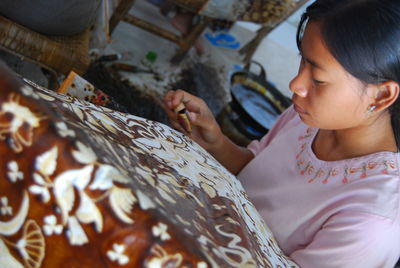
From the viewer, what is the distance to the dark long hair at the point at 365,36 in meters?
0.92

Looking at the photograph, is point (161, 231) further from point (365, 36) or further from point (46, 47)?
point (46, 47)

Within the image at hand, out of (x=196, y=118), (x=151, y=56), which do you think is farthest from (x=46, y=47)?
(x=151, y=56)

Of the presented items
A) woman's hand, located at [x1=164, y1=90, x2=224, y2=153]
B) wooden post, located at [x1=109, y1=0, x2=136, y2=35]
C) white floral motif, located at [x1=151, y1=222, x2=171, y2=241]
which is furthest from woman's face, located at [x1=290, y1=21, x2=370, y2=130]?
wooden post, located at [x1=109, y1=0, x2=136, y2=35]

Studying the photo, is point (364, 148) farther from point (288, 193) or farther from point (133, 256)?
point (133, 256)

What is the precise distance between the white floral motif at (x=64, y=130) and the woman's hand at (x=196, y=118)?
0.83 meters

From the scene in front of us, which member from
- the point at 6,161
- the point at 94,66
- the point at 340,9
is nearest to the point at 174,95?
the point at 340,9

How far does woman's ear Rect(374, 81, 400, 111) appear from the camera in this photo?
99 cm

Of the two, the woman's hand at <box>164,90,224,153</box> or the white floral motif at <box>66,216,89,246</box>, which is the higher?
the white floral motif at <box>66,216,89,246</box>

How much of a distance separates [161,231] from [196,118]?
0.89 meters

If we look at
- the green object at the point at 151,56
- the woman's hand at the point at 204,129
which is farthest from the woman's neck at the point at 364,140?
the green object at the point at 151,56

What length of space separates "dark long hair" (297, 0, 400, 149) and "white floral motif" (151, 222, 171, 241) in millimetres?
664

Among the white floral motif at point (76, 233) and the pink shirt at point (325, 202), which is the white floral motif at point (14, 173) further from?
the pink shirt at point (325, 202)

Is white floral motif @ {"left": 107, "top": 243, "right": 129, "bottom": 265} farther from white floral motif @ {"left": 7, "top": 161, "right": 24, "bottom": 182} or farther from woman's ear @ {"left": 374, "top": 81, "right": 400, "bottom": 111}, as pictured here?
woman's ear @ {"left": 374, "top": 81, "right": 400, "bottom": 111}

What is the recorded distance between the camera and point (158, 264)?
0.51 metres
